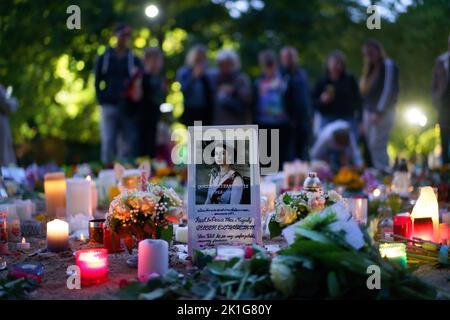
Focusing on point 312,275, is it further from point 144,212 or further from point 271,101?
point 271,101

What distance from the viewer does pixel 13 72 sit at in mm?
9523

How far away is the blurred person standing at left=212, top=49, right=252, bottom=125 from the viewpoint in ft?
31.0

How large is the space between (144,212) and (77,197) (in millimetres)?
1686

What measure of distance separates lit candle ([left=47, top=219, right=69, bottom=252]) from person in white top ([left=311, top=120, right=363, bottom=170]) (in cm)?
580

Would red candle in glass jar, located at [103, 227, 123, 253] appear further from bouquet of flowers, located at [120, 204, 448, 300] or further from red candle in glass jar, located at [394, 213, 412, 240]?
red candle in glass jar, located at [394, 213, 412, 240]

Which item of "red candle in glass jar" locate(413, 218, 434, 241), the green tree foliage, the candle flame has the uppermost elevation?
the green tree foliage

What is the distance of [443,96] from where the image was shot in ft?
27.7

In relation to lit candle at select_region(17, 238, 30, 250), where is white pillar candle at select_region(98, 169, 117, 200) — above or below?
above

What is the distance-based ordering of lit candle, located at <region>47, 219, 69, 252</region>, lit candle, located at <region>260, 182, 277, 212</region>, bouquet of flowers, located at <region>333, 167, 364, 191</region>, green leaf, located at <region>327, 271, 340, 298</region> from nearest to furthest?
green leaf, located at <region>327, 271, 340, 298</region> → lit candle, located at <region>47, 219, 69, 252</region> → lit candle, located at <region>260, 182, 277, 212</region> → bouquet of flowers, located at <region>333, 167, 364, 191</region>

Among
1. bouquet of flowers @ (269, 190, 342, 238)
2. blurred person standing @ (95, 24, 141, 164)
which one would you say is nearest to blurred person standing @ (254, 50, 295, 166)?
blurred person standing @ (95, 24, 141, 164)

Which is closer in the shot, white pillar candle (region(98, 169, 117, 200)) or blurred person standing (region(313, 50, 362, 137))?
white pillar candle (region(98, 169, 117, 200))

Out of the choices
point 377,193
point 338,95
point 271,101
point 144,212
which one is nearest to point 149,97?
point 271,101
